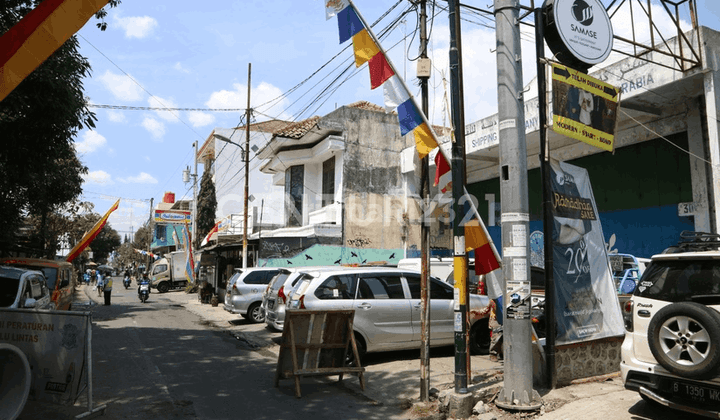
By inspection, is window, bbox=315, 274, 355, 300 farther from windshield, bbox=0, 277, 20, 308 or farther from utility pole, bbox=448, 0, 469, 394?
windshield, bbox=0, 277, 20, 308

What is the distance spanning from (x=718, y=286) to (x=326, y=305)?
240 inches

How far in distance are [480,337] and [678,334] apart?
17.4ft

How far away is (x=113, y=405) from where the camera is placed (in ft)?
21.1

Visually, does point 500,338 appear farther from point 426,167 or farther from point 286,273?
point 286,273

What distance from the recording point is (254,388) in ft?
24.5

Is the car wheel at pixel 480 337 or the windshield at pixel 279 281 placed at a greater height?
the windshield at pixel 279 281

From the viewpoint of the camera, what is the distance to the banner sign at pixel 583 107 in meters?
6.95

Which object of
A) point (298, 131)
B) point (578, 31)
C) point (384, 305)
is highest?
point (298, 131)

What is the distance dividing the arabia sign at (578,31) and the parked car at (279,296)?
5918mm

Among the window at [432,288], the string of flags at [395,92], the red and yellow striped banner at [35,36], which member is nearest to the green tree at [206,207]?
the window at [432,288]

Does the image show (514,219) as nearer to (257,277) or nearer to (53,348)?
(53,348)

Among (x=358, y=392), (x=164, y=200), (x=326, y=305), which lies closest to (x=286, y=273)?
(x=326, y=305)

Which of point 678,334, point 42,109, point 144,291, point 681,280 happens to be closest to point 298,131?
point 144,291

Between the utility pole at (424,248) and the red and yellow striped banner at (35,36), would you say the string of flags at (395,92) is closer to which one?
the utility pole at (424,248)
